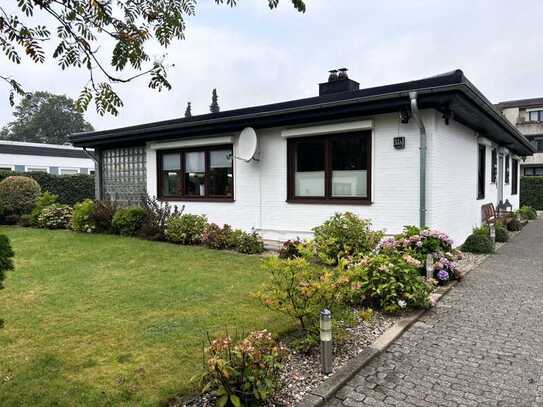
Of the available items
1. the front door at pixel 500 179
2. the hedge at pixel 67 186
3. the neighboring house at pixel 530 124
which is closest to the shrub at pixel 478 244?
the front door at pixel 500 179

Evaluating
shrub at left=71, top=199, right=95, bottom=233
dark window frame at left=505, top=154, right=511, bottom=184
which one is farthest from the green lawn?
dark window frame at left=505, top=154, right=511, bottom=184

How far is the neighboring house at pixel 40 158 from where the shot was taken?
2484cm

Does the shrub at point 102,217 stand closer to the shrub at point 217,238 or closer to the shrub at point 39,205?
the shrub at point 39,205

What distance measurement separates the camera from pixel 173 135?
34.5 ft

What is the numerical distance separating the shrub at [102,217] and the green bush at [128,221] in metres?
0.33

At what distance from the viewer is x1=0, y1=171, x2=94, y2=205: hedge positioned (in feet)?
60.0

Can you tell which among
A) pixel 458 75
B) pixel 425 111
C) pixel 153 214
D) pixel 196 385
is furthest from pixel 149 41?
pixel 153 214

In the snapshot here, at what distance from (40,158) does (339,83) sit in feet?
81.6

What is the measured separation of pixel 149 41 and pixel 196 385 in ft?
7.77

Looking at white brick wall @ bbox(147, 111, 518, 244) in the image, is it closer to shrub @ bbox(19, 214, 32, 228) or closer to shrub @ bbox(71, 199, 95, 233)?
shrub @ bbox(71, 199, 95, 233)

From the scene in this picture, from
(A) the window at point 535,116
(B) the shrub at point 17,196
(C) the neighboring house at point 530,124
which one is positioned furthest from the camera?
(A) the window at point 535,116

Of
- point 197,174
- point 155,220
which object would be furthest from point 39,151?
point 155,220

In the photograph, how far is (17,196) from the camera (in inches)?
530

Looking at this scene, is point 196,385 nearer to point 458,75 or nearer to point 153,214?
point 458,75
